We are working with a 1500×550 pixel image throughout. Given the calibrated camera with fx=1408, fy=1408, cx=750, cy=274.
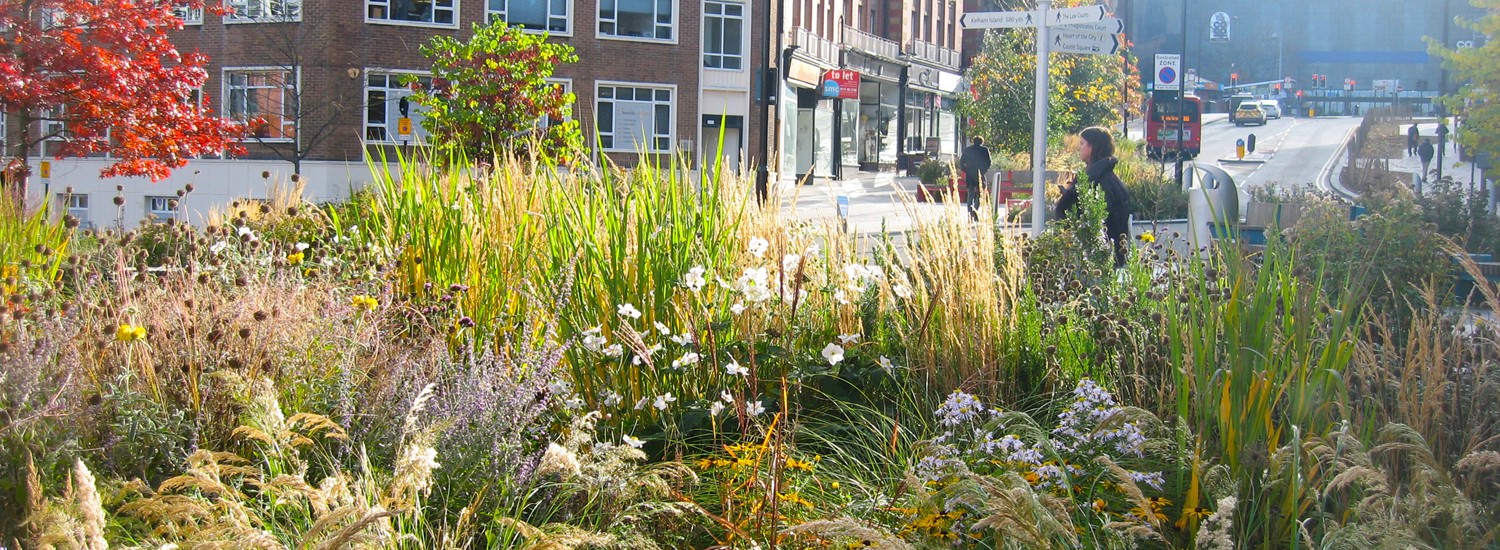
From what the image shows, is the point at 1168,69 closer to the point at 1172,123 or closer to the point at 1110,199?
the point at 1172,123

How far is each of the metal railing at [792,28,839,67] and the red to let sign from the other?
875 mm

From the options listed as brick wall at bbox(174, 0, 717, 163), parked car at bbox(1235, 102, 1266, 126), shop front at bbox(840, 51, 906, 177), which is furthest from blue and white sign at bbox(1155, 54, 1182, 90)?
parked car at bbox(1235, 102, 1266, 126)

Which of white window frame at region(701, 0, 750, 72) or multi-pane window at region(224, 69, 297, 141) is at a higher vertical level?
white window frame at region(701, 0, 750, 72)

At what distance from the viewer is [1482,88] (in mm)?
16812

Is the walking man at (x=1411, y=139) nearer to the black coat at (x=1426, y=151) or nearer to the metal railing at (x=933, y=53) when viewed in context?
the black coat at (x=1426, y=151)

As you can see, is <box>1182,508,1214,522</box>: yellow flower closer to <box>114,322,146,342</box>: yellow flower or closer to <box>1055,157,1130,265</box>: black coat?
<box>114,322,146,342</box>: yellow flower

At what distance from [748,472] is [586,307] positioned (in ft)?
4.37

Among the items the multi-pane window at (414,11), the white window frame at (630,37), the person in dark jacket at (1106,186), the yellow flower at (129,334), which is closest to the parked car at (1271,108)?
the white window frame at (630,37)

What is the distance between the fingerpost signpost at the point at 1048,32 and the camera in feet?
37.3

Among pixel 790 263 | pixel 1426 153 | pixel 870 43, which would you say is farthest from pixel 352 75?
pixel 790 263

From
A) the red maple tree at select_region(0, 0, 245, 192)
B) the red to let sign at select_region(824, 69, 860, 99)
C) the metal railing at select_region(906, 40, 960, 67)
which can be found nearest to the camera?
the red maple tree at select_region(0, 0, 245, 192)

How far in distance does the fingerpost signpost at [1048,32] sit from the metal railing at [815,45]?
27058mm

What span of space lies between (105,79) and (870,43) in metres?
33.5

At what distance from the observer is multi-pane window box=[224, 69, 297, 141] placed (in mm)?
31328
